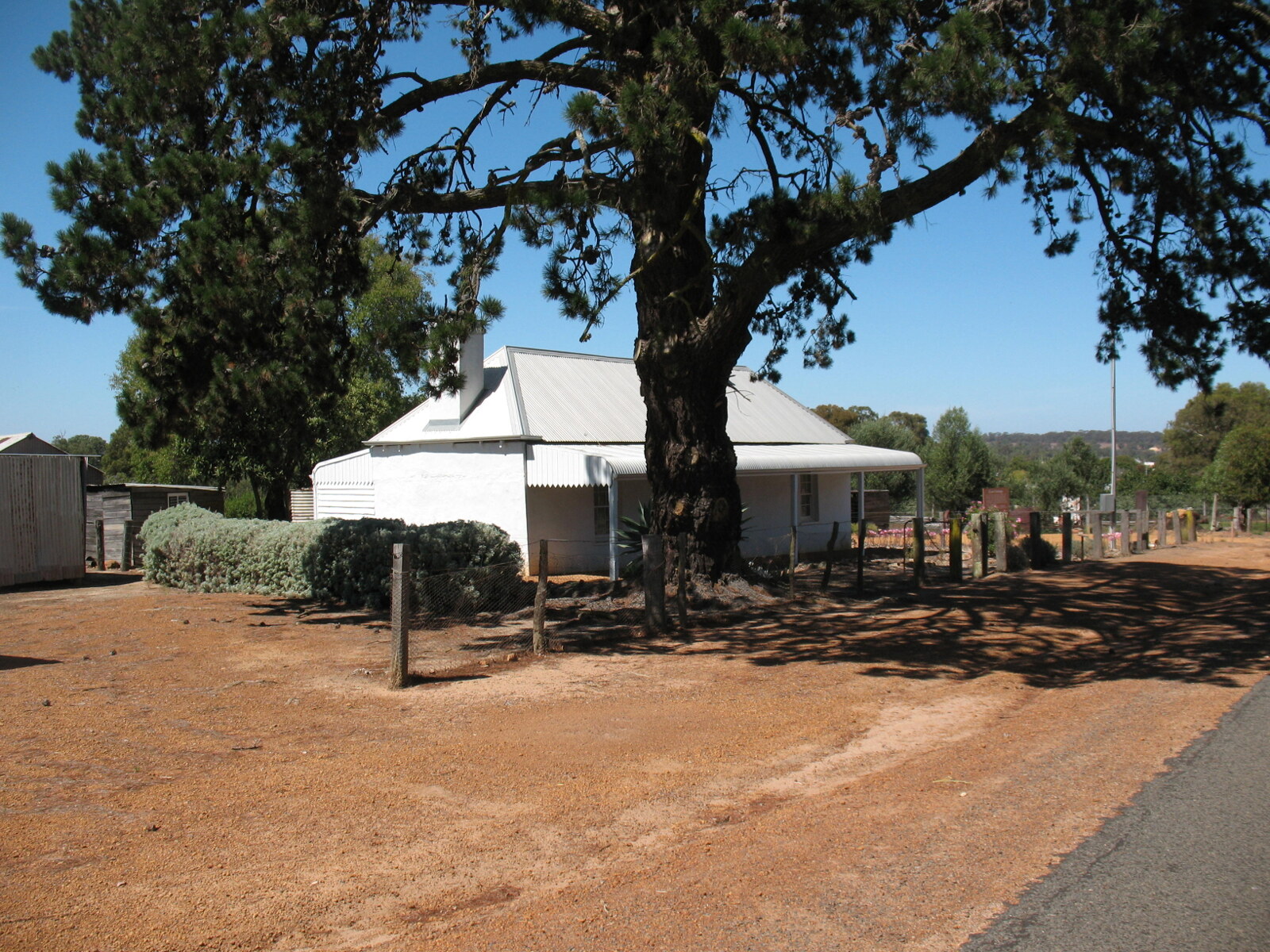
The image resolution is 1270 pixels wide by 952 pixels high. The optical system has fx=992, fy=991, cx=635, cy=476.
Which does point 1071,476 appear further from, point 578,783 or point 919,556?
point 578,783

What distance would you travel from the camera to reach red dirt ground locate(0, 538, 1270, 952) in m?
4.09

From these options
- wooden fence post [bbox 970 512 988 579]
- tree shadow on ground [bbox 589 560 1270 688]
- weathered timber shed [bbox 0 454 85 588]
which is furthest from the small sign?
weathered timber shed [bbox 0 454 85 588]

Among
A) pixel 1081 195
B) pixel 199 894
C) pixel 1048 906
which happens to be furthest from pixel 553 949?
pixel 1081 195

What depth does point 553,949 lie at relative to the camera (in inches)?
149

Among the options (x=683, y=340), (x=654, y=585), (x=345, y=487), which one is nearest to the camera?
(x=654, y=585)

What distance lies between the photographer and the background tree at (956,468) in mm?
38875

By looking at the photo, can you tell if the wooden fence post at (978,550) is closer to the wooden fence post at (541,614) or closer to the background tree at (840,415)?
the wooden fence post at (541,614)

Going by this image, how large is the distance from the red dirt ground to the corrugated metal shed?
23.2 ft

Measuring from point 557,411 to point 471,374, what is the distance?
6.41 feet

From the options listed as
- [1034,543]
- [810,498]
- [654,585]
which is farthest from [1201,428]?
[654,585]

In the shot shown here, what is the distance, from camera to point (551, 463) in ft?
61.2

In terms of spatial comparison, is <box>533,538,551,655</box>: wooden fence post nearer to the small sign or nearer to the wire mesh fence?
the wire mesh fence

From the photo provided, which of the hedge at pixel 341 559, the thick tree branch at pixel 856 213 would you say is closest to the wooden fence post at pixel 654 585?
the hedge at pixel 341 559

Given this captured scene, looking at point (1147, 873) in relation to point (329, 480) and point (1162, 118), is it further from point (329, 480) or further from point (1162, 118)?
point (329, 480)
